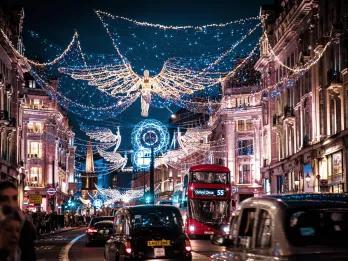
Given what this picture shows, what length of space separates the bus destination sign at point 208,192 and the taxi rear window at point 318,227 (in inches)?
1295

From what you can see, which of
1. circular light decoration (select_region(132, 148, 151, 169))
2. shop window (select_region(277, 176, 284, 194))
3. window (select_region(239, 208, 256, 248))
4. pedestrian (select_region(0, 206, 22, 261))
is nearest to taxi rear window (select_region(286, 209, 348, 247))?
window (select_region(239, 208, 256, 248))

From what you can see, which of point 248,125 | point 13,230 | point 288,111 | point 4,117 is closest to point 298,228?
point 13,230

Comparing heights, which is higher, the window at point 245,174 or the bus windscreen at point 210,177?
the window at point 245,174

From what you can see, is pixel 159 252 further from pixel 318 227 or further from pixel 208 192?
pixel 208 192

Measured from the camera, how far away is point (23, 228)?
8.21 metres

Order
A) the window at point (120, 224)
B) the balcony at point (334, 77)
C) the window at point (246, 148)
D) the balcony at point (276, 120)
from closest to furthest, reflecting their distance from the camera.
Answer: the window at point (120, 224), the balcony at point (334, 77), the balcony at point (276, 120), the window at point (246, 148)

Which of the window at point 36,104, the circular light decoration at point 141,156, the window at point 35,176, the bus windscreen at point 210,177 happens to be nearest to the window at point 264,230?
the bus windscreen at point 210,177

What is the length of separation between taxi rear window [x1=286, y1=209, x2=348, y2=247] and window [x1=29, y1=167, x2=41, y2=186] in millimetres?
84739

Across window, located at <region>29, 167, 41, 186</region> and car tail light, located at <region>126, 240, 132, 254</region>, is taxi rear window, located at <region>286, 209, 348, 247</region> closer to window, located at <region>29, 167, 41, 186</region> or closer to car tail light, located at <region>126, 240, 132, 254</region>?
car tail light, located at <region>126, 240, 132, 254</region>

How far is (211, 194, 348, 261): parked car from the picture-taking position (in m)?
8.23

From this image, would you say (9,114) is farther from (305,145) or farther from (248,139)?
(248,139)

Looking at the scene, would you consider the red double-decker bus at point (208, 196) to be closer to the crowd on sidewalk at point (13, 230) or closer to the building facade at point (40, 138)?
the crowd on sidewalk at point (13, 230)

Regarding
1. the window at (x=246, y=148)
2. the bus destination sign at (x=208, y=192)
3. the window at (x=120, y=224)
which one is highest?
the window at (x=246, y=148)

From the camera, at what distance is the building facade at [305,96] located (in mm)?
45031
